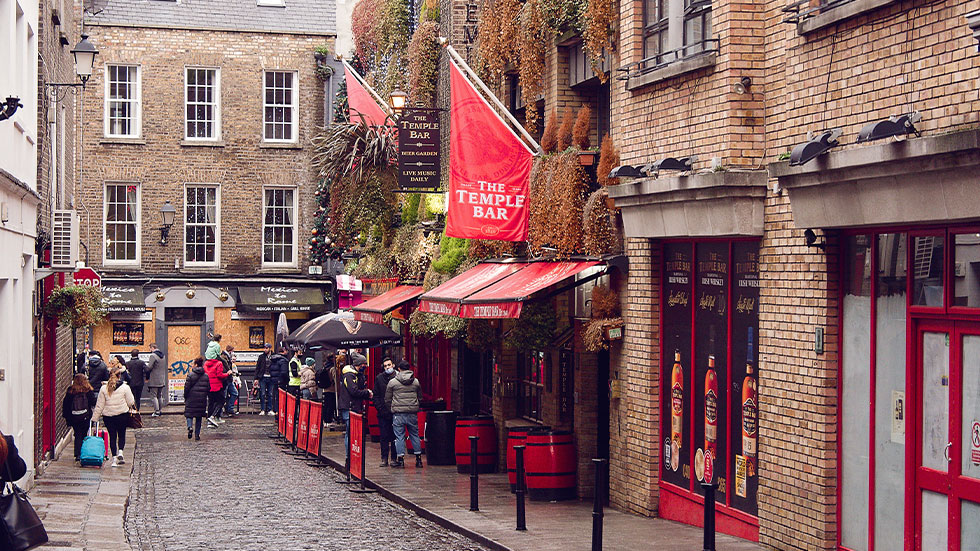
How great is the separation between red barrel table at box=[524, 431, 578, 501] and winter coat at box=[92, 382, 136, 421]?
25.9 ft

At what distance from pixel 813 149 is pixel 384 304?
1372 cm

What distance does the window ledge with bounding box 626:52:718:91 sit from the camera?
505 inches

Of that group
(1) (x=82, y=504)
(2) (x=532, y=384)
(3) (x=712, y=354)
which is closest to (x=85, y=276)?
(1) (x=82, y=504)

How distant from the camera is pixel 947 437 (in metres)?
9.59

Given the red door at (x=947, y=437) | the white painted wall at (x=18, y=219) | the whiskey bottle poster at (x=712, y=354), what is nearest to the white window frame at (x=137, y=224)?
the white painted wall at (x=18, y=219)

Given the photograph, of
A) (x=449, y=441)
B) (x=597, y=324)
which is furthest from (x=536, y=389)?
(x=597, y=324)

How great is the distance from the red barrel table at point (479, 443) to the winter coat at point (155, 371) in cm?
1390

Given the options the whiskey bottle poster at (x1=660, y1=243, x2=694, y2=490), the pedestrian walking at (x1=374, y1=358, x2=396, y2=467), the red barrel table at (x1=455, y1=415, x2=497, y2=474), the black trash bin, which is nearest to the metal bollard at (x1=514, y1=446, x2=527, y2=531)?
the whiskey bottle poster at (x1=660, y1=243, x2=694, y2=490)

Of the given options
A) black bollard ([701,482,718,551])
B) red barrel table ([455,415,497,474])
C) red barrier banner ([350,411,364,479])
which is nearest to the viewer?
black bollard ([701,482,718,551])

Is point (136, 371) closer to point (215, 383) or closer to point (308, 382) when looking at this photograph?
point (215, 383)

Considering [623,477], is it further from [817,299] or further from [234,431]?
[234,431]

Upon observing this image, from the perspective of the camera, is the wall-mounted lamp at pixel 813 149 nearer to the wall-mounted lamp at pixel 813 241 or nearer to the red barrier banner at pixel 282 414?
the wall-mounted lamp at pixel 813 241

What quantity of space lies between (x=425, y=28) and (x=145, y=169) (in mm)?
14837

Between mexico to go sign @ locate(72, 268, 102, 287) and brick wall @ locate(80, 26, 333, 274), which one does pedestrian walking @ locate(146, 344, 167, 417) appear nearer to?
brick wall @ locate(80, 26, 333, 274)
